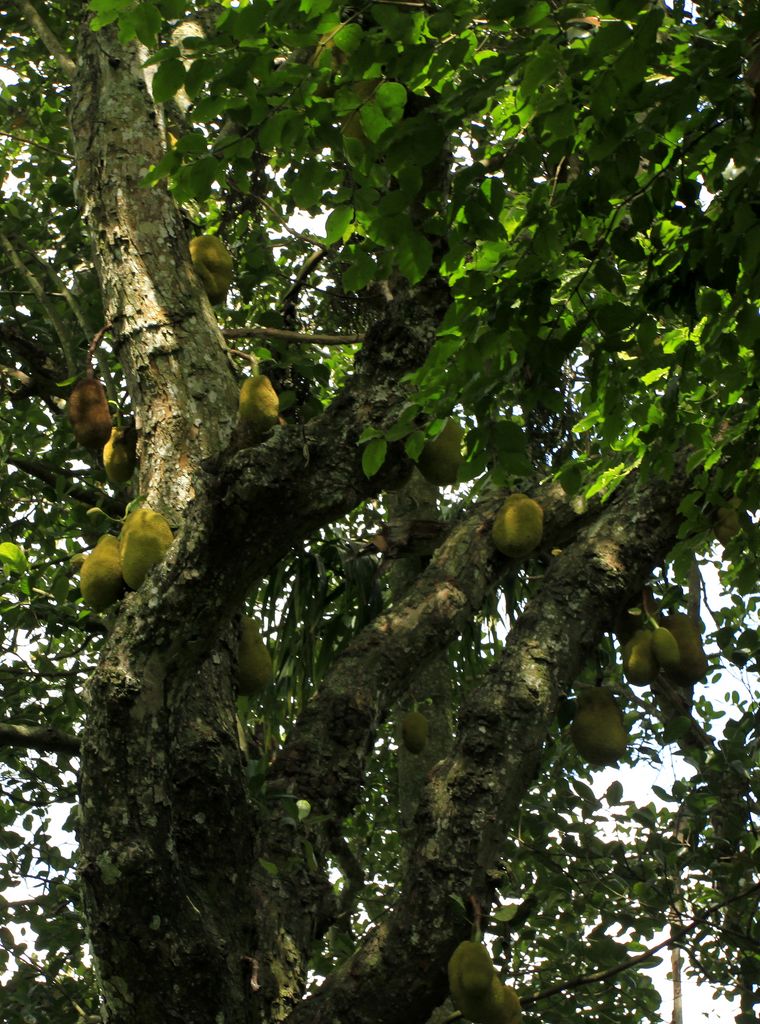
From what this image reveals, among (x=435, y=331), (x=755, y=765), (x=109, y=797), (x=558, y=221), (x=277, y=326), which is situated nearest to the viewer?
(x=109, y=797)

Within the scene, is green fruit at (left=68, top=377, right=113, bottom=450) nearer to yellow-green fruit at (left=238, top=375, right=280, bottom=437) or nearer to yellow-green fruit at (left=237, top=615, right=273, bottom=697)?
yellow-green fruit at (left=238, top=375, right=280, bottom=437)

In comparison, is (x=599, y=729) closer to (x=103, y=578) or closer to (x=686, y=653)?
(x=686, y=653)

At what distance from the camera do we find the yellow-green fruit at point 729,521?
2.79 metres

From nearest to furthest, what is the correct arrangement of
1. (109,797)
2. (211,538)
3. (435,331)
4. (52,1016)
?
1. (109,797)
2. (211,538)
3. (435,331)
4. (52,1016)

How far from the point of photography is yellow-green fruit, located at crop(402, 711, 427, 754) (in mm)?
3889

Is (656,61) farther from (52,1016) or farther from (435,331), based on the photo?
(52,1016)

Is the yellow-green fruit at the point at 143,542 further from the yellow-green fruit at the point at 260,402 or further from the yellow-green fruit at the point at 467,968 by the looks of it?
the yellow-green fruit at the point at 467,968

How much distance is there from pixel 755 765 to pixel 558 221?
284 centimetres

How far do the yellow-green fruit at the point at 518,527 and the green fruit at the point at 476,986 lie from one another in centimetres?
111

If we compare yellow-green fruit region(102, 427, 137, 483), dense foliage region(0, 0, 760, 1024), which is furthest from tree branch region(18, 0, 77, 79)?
yellow-green fruit region(102, 427, 137, 483)

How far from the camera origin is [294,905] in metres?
2.32

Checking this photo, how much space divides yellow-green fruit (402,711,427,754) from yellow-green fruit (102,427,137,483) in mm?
1598

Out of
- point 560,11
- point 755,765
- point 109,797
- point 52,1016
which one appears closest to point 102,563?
point 109,797

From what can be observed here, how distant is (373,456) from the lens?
2055 millimetres
